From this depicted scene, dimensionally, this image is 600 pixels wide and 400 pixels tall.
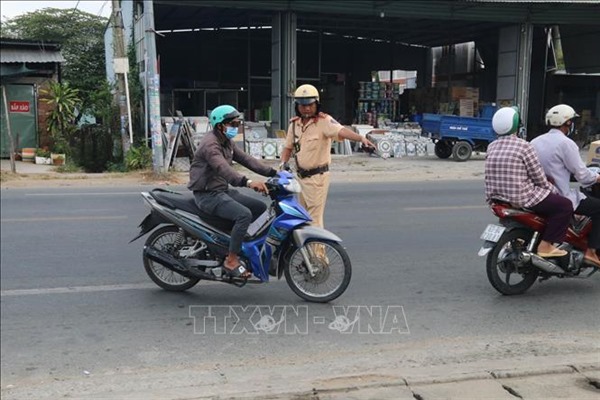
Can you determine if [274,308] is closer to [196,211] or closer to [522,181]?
[196,211]

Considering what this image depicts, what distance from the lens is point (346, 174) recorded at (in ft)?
57.0

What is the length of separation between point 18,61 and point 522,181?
18.4 metres

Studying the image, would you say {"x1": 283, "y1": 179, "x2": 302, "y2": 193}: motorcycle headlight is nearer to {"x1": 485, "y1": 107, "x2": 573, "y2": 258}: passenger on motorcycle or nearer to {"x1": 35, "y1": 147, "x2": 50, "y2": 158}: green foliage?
{"x1": 485, "y1": 107, "x2": 573, "y2": 258}: passenger on motorcycle

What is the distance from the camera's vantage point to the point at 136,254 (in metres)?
7.08

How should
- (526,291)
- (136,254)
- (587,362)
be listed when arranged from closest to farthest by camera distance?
(587,362) → (526,291) → (136,254)

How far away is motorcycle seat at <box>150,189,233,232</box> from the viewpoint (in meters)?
5.45

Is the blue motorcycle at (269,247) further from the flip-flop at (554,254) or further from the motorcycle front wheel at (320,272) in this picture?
the flip-flop at (554,254)

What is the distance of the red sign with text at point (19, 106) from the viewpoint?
67.4ft

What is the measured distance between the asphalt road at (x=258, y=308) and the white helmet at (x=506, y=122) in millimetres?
1563

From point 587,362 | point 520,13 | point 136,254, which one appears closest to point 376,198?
point 136,254

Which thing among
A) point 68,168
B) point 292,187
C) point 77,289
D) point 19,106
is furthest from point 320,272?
point 19,106

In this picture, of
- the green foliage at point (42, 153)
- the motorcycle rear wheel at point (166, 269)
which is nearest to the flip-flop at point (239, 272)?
the motorcycle rear wheel at point (166, 269)

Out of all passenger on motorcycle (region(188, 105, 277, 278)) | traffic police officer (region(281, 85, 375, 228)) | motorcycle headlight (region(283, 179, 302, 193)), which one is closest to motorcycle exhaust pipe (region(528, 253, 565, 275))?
traffic police officer (region(281, 85, 375, 228))

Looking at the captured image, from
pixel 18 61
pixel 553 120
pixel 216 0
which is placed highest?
pixel 216 0
